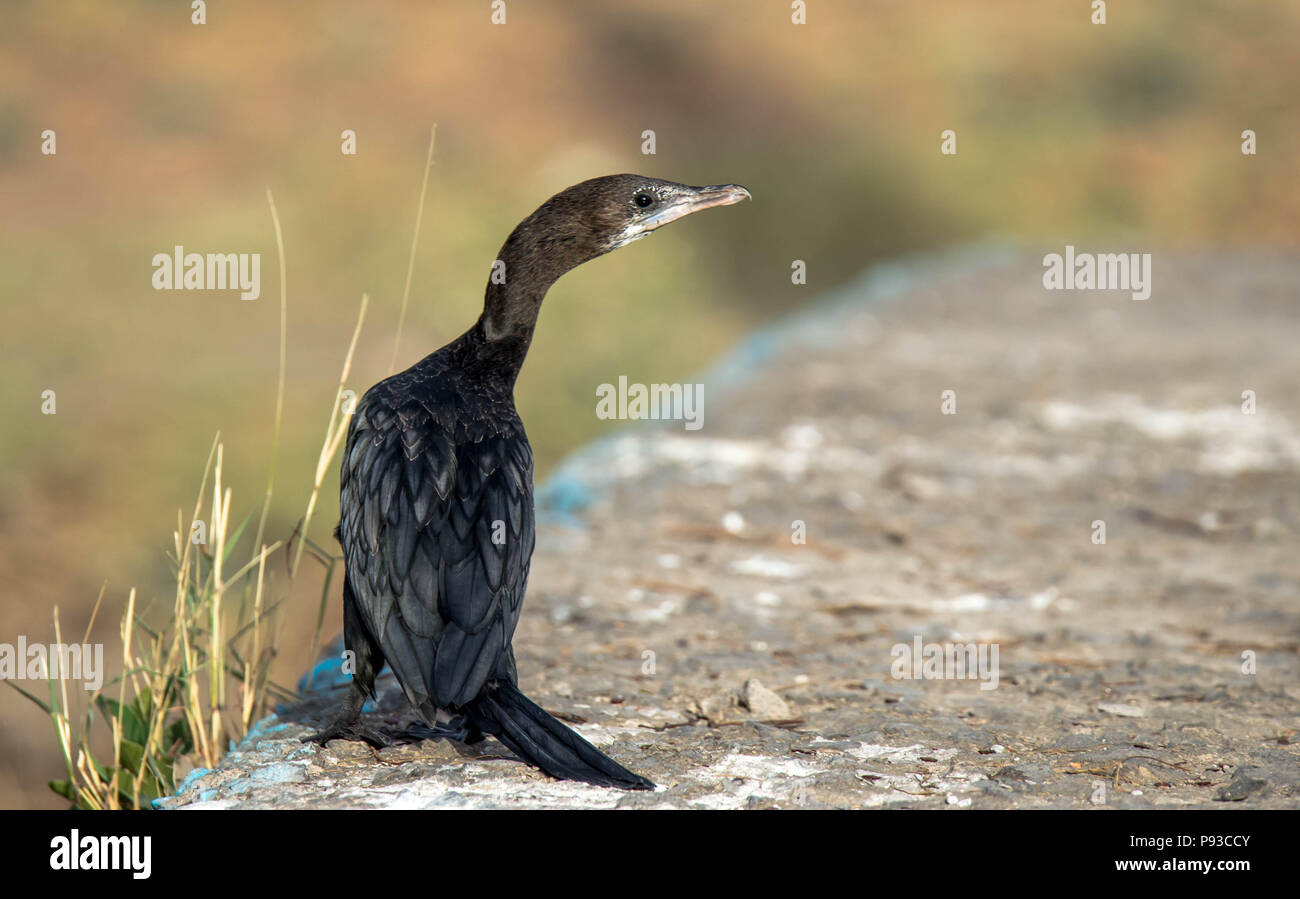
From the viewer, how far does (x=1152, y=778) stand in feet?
9.16

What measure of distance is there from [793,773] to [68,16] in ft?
60.2

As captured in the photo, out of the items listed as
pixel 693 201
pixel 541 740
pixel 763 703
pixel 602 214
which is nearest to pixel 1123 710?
pixel 763 703

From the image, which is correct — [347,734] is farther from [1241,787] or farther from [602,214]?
[1241,787]

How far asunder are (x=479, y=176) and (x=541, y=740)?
539 inches

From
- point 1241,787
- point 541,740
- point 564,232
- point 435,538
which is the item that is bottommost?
point 1241,787

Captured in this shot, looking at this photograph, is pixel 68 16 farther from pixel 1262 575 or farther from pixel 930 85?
pixel 1262 575

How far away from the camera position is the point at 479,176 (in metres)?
15.7

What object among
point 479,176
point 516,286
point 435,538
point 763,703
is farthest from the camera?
point 479,176

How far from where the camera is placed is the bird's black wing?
2709mm

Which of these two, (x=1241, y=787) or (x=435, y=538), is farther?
(x=435, y=538)

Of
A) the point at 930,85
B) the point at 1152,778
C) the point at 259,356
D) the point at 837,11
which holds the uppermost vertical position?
the point at 837,11

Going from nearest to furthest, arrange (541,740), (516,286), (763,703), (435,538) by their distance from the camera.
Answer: (541,740)
(435,538)
(763,703)
(516,286)

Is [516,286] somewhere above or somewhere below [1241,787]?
above
